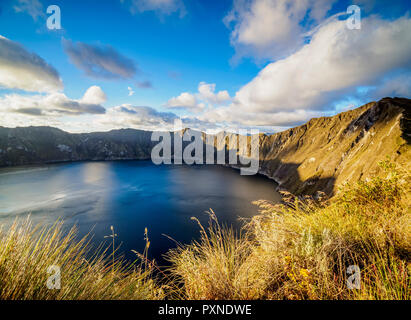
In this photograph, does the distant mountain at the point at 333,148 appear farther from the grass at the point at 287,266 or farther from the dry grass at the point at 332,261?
the grass at the point at 287,266

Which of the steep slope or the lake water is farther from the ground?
the steep slope

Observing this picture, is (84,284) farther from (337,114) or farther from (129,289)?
(337,114)

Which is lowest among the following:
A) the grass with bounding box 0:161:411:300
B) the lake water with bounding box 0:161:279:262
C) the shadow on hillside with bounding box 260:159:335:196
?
the lake water with bounding box 0:161:279:262

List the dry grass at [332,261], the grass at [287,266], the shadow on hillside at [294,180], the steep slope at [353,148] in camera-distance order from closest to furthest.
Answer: the grass at [287,266] < the dry grass at [332,261] < the steep slope at [353,148] < the shadow on hillside at [294,180]

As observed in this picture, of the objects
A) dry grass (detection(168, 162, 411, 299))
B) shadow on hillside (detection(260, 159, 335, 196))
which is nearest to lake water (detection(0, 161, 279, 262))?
shadow on hillside (detection(260, 159, 335, 196))

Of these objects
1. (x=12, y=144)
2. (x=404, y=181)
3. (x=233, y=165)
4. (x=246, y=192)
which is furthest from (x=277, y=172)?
(x=12, y=144)

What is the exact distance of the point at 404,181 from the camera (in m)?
4.16

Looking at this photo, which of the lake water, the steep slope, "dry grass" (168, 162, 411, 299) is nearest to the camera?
"dry grass" (168, 162, 411, 299)

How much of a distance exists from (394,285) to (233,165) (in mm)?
186033

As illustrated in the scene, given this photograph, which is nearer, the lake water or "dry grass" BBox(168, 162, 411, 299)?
"dry grass" BBox(168, 162, 411, 299)

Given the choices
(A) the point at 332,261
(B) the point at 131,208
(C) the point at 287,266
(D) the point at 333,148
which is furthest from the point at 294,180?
(C) the point at 287,266

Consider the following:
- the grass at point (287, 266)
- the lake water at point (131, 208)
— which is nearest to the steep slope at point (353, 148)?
the grass at point (287, 266)

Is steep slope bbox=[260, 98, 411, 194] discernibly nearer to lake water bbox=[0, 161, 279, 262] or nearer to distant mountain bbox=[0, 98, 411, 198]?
distant mountain bbox=[0, 98, 411, 198]

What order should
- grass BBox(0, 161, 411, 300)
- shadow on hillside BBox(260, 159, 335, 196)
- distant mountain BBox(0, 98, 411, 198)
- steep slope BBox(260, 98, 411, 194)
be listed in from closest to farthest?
grass BBox(0, 161, 411, 300) → steep slope BBox(260, 98, 411, 194) → distant mountain BBox(0, 98, 411, 198) → shadow on hillside BBox(260, 159, 335, 196)
